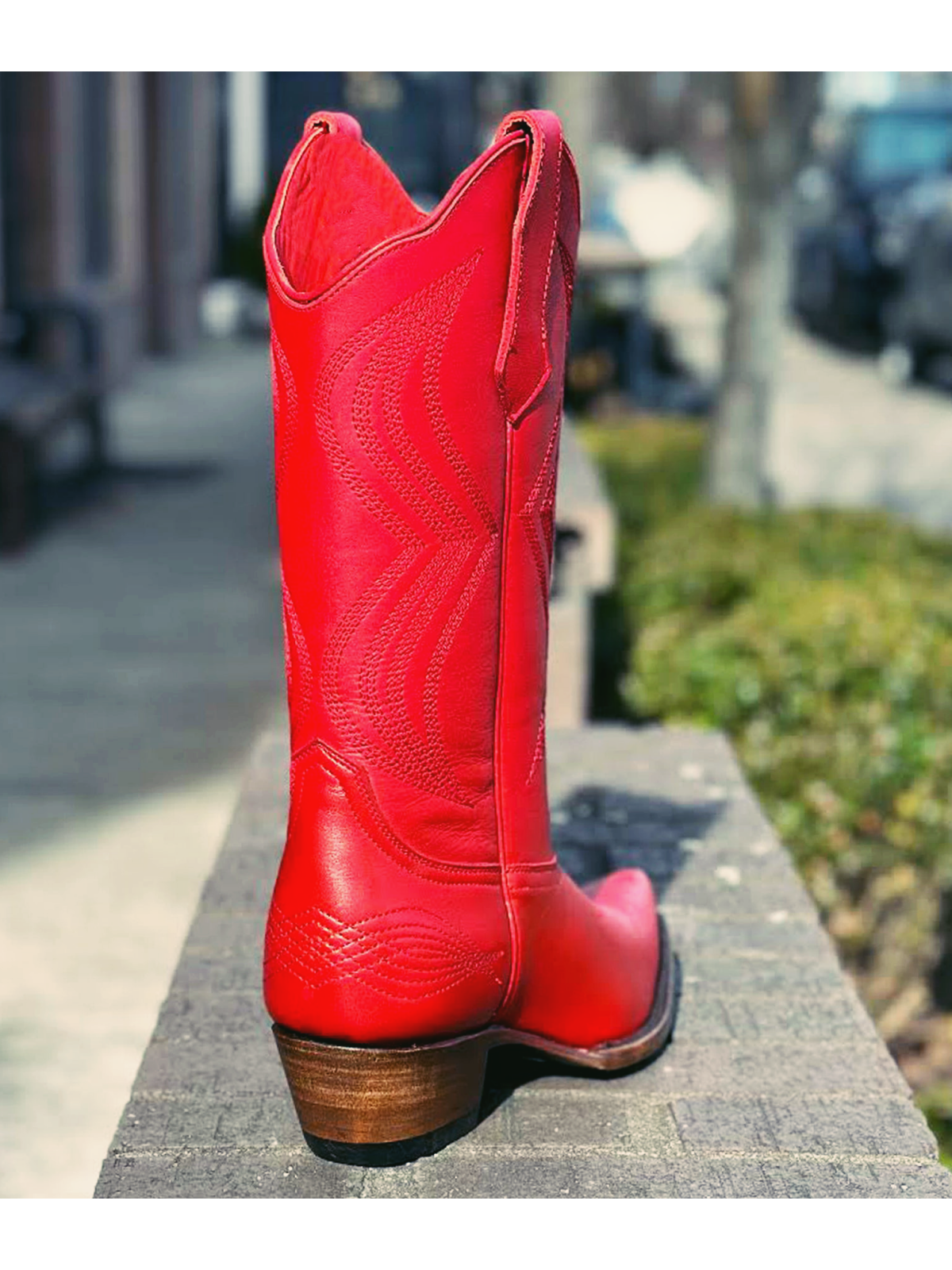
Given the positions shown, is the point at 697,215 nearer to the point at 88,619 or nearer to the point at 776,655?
the point at 88,619

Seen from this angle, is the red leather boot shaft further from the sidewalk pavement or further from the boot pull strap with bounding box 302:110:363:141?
the sidewalk pavement

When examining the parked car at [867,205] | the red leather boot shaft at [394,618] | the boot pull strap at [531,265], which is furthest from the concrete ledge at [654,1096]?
the parked car at [867,205]

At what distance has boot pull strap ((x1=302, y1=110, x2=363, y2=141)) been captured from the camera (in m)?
1.85

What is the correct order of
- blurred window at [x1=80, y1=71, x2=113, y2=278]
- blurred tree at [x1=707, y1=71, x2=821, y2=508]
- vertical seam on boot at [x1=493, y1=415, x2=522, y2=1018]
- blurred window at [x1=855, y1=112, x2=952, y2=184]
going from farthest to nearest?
blurred window at [x1=855, y1=112, x2=952, y2=184] < blurred window at [x1=80, y1=71, x2=113, y2=278] < blurred tree at [x1=707, y1=71, x2=821, y2=508] < vertical seam on boot at [x1=493, y1=415, x2=522, y2=1018]

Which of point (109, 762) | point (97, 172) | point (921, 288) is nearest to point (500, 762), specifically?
point (109, 762)

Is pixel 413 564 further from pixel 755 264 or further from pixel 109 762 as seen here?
pixel 755 264

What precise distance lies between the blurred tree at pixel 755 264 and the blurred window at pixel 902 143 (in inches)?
364

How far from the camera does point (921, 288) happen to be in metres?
12.6

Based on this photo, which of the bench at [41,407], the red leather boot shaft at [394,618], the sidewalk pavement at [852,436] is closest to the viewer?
the red leather boot shaft at [394,618]

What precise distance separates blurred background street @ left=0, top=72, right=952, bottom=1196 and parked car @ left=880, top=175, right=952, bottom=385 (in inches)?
1.8

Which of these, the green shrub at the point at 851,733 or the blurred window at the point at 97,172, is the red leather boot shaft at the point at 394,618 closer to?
the green shrub at the point at 851,733

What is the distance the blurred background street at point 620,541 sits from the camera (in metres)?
3.71

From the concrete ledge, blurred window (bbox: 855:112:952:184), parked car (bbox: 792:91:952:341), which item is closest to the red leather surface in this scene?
the concrete ledge

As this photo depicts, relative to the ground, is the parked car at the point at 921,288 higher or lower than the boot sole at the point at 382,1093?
lower
